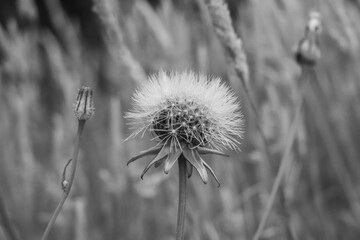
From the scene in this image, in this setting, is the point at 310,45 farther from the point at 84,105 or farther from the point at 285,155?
the point at 84,105

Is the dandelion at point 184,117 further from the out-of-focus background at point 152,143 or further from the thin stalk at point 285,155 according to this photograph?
the out-of-focus background at point 152,143

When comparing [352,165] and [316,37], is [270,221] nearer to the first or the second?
[352,165]

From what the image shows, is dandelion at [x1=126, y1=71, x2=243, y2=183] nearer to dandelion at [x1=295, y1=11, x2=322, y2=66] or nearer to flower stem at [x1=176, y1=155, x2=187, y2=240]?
flower stem at [x1=176, y1=155, x2=187, y2=240]

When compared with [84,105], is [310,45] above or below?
above

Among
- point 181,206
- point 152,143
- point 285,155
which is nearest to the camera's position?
point 181,206

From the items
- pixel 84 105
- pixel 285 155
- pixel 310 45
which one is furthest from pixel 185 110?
pixel 310 45

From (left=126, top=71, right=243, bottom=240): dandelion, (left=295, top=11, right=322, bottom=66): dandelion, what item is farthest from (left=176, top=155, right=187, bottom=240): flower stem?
(left=295, top=11, right=322, bottom=66): dandelion
